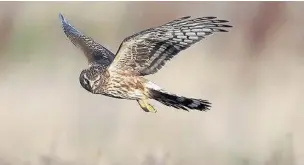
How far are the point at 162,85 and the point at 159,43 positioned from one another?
0.58 ft

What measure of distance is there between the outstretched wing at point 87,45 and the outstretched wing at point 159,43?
8cm

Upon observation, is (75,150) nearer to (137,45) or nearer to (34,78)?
(34,78)

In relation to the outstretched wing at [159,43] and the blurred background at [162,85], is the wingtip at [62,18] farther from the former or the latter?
the outstretched wing at [159,43]

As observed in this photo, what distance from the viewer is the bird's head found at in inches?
75.0

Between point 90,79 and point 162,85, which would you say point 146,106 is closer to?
point 162,85

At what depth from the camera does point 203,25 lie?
5.99ft

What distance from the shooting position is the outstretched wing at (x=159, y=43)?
69.9 inches

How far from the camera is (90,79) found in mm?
1935

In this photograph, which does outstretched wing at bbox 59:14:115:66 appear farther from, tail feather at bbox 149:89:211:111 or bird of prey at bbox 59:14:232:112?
tail feather at bbox 149:89:211:111

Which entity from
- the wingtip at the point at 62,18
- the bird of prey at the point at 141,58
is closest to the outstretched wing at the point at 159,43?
the bird of prey at the point at 141,58

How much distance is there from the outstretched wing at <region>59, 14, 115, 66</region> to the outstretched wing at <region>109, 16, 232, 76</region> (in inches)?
3.3

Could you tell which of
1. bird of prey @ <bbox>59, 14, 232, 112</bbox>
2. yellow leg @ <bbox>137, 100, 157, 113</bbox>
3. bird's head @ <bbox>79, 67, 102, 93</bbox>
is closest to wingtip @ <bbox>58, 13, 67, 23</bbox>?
bird of prey @ <bbox>59, 14, 232, 112</bbox>

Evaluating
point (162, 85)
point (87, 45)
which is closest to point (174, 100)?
point (162, 85)

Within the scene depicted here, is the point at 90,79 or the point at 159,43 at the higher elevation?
the point at 159,43
